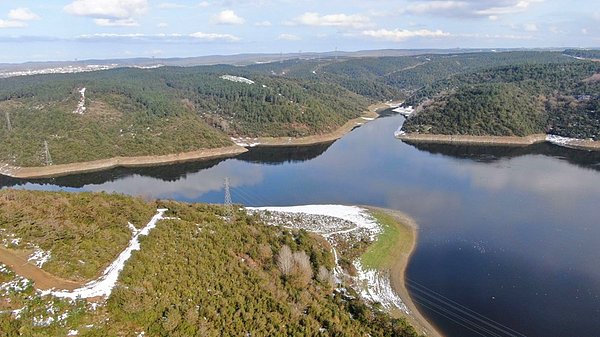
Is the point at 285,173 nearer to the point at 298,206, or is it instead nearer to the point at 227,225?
the point at 298,206

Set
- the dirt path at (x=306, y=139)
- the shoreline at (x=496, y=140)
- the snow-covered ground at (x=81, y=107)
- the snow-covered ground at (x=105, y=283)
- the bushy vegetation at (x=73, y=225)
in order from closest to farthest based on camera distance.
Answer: the snow-covered ground at (x=105, y=283) < the bushy vegetation at (x=73, y=225) < the shoreline at (x=496, y=140) < the snow-covered ground at (x=81, y=107) < the dirt path at (x=306, y=139)

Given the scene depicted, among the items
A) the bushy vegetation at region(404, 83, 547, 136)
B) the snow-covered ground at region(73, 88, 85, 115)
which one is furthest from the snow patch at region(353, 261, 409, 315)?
the snow-covered ground at region(73, 88, 85, 115)

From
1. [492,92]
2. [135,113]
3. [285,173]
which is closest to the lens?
[285,173]

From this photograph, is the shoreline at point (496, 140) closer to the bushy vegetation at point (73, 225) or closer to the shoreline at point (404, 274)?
the shoreline at point (404, 274)

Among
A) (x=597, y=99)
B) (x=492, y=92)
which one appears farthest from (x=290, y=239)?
(x=597, y=99)

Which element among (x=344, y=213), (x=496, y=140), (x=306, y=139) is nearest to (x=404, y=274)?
(x=344, y=213)

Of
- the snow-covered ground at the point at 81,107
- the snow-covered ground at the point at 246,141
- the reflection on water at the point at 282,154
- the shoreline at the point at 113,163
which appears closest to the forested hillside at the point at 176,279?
the shoreline at the point at 113,163

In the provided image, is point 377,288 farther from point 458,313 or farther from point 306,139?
point 306,139
